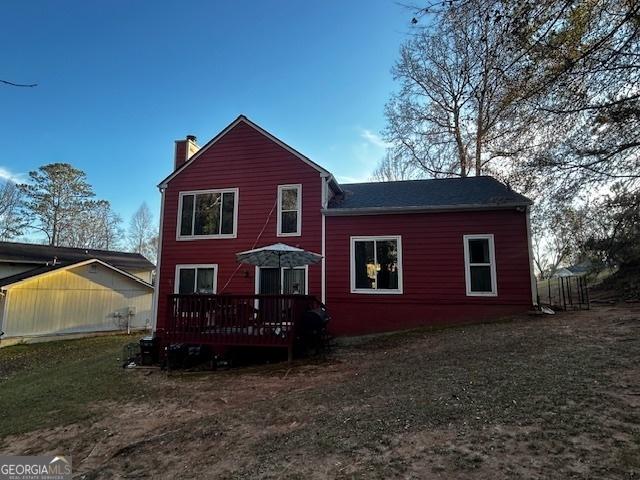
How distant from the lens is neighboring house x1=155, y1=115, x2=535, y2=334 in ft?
32.8

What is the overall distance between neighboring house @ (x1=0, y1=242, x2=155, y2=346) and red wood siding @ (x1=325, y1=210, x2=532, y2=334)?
15582 millimetres

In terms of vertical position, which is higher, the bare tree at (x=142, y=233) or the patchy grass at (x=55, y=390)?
the bare tree at (x=142, y=233)

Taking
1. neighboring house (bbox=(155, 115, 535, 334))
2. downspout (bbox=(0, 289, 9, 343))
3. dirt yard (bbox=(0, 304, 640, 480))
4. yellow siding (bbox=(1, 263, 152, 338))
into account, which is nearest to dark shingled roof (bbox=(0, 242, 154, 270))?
yellow siding (bbox=(1, 263, 152, 338))

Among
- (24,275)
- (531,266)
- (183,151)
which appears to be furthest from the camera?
(24,275)

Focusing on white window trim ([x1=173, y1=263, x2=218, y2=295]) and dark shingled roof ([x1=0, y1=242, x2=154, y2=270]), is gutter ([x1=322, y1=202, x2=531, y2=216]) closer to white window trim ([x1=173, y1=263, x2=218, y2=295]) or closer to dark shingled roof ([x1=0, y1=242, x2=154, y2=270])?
white window trim ([x1=173, y1=263, x2=218, y2=295])

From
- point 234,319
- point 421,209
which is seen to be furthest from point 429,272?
point 234,319

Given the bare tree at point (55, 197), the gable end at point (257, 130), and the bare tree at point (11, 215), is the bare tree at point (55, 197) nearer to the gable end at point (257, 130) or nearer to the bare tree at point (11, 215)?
Result: the bare tree at point (11, 215)

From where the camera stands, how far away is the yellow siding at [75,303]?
665 inches

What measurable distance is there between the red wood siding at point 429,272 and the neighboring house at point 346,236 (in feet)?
0.09

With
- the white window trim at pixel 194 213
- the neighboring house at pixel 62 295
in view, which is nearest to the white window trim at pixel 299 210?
the white window trim at pixel 194 213

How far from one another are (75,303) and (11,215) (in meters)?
16.9

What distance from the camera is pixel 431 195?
11297mm

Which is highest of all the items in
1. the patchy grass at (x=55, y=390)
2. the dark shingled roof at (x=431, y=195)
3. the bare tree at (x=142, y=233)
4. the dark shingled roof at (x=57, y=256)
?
the bare tree at (x=142, y=233)

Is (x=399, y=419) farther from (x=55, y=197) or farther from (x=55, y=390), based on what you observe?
(x=55, y=197)
